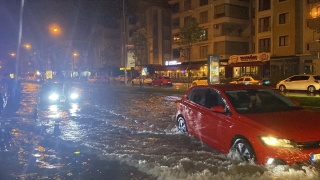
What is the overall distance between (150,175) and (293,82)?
91.0 feet

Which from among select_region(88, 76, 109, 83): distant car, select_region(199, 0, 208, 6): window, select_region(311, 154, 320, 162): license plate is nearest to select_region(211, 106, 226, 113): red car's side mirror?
select_region(311, 154, 320, 162): license plate

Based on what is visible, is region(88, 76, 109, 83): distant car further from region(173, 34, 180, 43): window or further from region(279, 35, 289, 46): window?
region(279, 35, 289, 46): window

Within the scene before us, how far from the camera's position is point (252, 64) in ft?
147

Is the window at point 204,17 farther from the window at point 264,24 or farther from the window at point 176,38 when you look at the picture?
the window at point 264,24

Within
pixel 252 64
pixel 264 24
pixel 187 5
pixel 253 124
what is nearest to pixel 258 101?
pixel 253 124

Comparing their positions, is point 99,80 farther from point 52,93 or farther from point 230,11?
point 52,93

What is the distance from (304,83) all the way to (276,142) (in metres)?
26.5

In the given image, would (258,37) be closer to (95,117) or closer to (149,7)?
(149,7)

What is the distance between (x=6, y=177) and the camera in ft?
22.1

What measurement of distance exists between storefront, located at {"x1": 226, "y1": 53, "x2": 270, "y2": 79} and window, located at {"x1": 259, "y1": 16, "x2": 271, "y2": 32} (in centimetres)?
545

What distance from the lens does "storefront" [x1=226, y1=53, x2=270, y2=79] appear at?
43344 millimetres

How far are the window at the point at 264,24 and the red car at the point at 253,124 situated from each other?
41.6 meters

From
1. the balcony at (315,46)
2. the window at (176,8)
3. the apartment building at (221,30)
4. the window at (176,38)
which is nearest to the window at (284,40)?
the apartment building at (221,30)

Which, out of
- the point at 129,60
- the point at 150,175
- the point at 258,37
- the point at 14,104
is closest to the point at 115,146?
the point at 150,175
